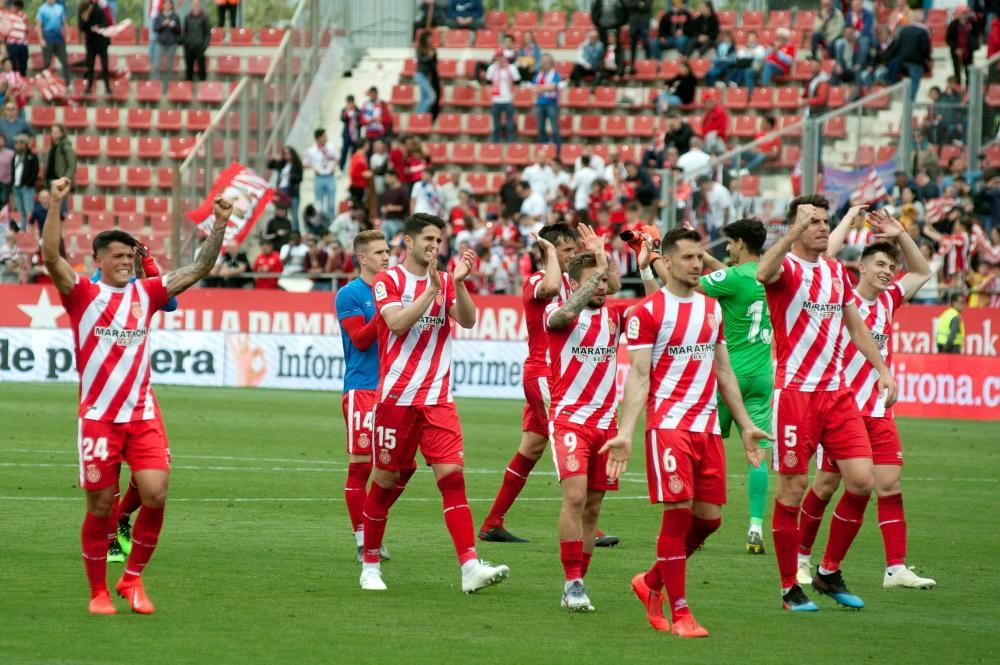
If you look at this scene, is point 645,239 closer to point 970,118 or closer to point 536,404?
point 536,404

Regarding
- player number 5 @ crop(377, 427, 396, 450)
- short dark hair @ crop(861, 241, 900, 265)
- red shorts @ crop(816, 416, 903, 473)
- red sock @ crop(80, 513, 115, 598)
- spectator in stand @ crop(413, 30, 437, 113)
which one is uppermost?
spectator in stand @ crop(413, 30, 437, 113)

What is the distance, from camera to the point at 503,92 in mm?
34375

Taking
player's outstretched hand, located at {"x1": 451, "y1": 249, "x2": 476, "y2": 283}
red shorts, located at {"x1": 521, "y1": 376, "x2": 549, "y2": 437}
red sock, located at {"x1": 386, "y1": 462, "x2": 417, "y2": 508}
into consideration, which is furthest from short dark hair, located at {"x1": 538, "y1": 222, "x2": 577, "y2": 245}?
red sock, located at {"x1": 386, "y1": 462, "x2": 417, "y2": 508}

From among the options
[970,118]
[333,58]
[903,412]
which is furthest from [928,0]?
[903,412]

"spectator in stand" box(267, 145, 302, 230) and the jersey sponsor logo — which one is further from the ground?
the jersey sponsor logo

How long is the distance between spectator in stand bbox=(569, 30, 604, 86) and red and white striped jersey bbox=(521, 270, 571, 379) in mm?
23520

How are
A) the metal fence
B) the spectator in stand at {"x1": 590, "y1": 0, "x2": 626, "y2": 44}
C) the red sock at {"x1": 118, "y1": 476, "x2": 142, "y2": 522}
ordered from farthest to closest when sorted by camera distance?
the spectator in stand at {"x1": 590, "y1": 0, "x2": 626, "y2": 44} < the metal fence < the red sock at {"x1": 118, "y1": 476, "x2": 142, "y2": 522}

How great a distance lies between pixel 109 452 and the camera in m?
8.91

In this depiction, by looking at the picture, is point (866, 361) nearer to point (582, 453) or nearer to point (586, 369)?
point (586, 369)

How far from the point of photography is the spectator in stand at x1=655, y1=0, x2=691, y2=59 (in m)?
34.9

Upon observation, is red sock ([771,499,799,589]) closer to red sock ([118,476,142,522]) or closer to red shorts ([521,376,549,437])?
red shorts ([521,376,549,437])

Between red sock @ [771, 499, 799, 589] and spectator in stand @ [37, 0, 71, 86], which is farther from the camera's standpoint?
spectator in stand @ [37, 0, 71, 86]

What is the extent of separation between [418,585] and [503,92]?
25021mm

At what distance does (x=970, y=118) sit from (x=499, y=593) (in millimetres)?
21526
